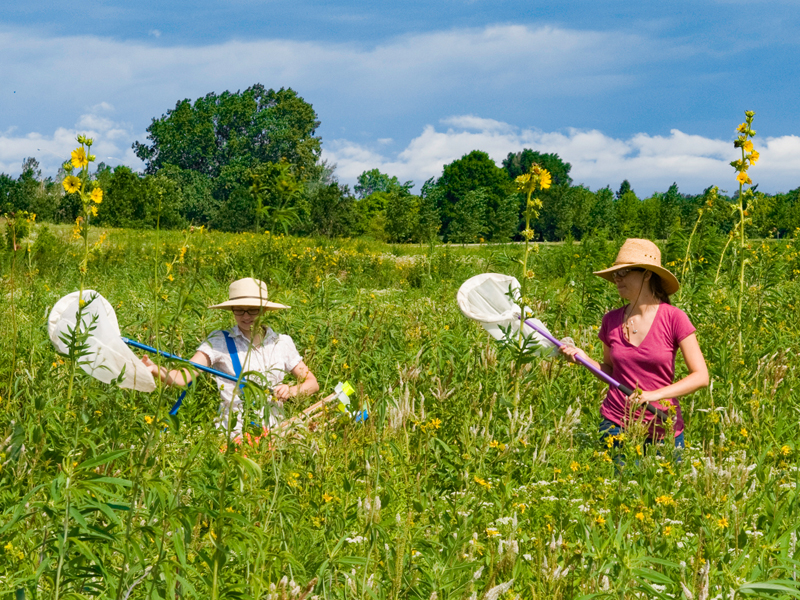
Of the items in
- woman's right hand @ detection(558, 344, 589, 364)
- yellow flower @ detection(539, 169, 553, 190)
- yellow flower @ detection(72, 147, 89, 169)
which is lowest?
woman's right hand @ detection(558, 344, 589, 364)

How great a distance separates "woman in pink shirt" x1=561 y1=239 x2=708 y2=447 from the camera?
3.71 metres

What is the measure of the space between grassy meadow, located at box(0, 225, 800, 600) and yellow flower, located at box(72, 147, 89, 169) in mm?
509

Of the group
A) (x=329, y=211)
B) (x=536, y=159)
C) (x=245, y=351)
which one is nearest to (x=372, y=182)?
(x=536, y=159)

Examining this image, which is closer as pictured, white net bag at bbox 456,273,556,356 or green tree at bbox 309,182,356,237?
white net bag at bbox 456,273,556,356

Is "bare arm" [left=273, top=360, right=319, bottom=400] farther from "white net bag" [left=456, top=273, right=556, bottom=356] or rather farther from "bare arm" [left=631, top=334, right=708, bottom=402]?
"bare arm" [left=631, top=334, right=708, bottom=402]

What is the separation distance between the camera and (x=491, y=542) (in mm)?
2184

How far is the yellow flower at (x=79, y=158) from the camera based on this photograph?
2.73 metres

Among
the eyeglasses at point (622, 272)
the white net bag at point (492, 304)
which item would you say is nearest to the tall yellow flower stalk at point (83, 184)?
the white net bag at point (492, 304)

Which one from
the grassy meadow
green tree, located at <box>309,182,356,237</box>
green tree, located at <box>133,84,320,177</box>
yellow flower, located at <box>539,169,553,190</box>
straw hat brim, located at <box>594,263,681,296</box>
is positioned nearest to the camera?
the grassy meadow

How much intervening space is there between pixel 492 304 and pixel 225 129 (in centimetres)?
6762

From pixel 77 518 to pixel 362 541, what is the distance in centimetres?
89

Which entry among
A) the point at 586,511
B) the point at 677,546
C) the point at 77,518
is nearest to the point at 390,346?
the point at 586,511

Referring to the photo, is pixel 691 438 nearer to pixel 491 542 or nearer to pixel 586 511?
pixel 586 511

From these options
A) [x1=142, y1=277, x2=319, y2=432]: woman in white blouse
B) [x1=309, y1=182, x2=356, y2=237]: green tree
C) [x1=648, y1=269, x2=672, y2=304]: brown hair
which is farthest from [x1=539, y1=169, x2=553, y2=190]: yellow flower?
[x1=309, y1=182, x2=356, y2=237]: green tree
